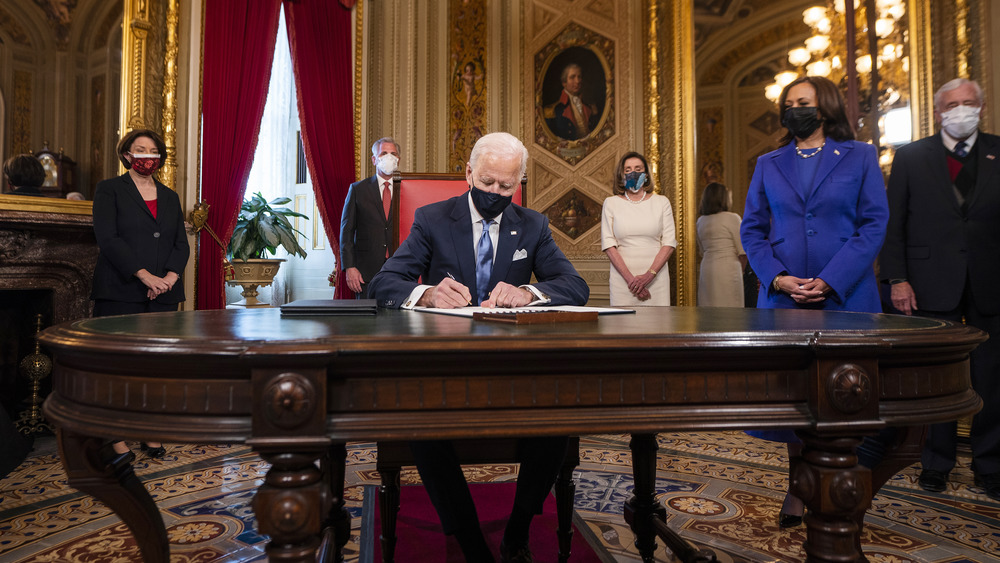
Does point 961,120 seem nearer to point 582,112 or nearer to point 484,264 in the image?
point 484,264

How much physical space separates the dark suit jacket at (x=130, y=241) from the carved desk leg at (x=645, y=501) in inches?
115

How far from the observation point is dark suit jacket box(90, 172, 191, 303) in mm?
3512

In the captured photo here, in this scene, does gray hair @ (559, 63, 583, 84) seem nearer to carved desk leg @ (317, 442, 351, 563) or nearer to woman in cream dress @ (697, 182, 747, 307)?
woman in cream dress @ (697, 182, 747, 307)

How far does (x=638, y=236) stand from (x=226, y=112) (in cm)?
358

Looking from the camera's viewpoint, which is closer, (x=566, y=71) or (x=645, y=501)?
(x=645, y=501)

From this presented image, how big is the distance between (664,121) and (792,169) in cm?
399

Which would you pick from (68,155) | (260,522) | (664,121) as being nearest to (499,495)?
(260,522)

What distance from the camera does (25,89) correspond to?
4047 mm

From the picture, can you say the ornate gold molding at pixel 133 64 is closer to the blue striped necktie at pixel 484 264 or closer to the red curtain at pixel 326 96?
the red curtain at pixel 326 96

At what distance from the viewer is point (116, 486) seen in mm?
1360

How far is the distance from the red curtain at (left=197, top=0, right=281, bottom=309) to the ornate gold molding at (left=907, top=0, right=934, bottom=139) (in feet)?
17.9

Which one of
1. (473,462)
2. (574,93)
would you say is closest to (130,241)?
(473,462)

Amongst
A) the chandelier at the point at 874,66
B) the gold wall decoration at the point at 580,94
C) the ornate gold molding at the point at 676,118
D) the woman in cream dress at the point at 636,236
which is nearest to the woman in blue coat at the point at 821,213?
the woman in cream dress at the point at 636,236

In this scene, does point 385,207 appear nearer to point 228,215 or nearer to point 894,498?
point 228,215
